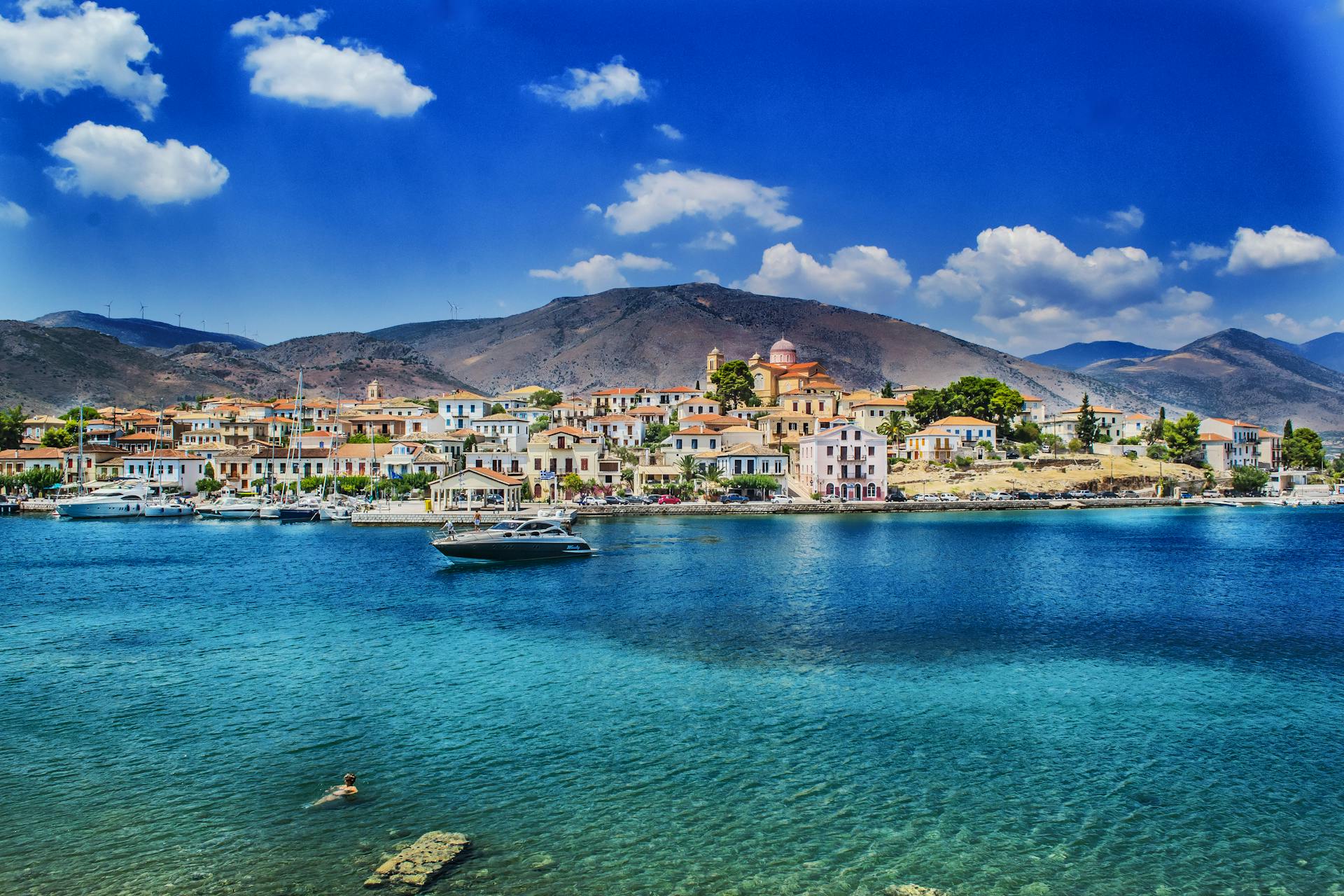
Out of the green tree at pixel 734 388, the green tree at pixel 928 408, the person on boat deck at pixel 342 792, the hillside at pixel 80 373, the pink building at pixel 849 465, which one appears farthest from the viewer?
the hillside at pixel 80 373

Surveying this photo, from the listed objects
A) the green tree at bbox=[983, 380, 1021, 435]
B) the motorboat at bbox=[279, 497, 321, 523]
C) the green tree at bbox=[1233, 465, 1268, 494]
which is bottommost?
the motorboat at bbox=[279, 497, 321, 523]

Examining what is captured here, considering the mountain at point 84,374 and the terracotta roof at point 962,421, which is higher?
the mountain at point 84,374

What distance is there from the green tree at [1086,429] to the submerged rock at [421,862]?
92136 mm

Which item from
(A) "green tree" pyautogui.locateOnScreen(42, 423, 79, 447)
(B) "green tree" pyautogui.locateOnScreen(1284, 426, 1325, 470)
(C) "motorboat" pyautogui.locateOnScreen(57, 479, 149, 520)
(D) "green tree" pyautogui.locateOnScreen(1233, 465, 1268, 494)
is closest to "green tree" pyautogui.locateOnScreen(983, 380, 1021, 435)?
(D) "green tree" pyautogui.locateOnScreen(1233, 465, 1268, 494)

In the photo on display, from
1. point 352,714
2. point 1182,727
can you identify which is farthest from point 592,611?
point 1182,727

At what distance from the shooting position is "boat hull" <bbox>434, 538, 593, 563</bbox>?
1555 inches

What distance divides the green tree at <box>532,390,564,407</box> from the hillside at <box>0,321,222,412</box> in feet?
277

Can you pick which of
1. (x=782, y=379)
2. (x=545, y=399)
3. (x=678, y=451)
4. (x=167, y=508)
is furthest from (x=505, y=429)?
(x=782, y=379)

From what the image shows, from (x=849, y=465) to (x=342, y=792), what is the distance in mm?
63740

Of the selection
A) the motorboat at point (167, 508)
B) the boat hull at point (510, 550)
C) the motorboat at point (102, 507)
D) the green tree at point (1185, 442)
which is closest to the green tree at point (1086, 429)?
the green tree at point (1185, 442)

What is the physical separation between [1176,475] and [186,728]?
91763 mm

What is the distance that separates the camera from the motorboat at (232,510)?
6381 centimetres

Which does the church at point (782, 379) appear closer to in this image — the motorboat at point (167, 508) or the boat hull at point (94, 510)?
the motorboat at point (167, 508)

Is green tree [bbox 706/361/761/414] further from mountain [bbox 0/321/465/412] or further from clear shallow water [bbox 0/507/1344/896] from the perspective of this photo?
mountain [bbox 0/321/465/412]
